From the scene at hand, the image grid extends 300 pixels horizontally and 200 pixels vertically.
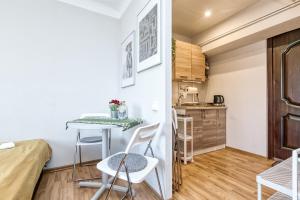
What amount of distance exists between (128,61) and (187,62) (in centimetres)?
136

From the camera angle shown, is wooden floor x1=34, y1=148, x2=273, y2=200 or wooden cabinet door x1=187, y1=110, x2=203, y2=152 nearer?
wooden floor x1=34, y1=148, x2=273, y2=200

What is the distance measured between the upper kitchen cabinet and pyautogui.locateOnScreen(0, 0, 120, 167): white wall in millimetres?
1215

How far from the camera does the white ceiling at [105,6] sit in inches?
101

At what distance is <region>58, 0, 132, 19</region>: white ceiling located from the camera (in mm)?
2561

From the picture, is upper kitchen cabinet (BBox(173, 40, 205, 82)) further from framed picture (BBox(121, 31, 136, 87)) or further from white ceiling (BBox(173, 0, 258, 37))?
framed picture (BBox(121, 31, 136, 87))

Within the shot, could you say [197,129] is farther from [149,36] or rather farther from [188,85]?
[149,36]

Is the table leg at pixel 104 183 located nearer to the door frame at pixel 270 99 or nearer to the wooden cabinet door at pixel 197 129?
the wooden cabinet door at pixel 197 129

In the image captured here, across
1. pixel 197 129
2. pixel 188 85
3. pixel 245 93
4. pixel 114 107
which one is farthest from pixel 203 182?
pixel 188 85

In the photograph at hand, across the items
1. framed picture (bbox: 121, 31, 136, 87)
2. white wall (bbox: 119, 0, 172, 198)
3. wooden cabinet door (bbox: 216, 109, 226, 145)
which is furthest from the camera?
wooden cabinet door (bbox: 216, 109, 226, 145)

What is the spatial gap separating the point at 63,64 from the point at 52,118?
32.9 inches

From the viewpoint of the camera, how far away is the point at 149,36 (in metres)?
1.91

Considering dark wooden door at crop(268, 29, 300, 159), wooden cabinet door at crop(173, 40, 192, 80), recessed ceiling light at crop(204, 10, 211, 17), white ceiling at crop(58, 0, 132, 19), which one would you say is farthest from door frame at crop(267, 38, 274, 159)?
white ceiling at crop(58, 0, 132, 19)

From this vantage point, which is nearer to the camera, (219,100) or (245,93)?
(245,93)

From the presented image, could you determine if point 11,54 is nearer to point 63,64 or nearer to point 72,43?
point 63,64
